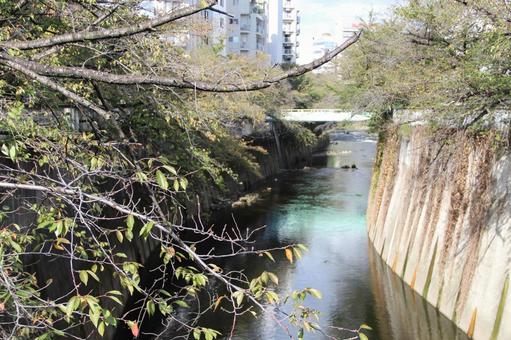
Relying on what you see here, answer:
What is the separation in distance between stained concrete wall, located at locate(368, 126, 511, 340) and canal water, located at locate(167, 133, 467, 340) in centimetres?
66

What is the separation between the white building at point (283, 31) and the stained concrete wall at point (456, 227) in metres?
57.7

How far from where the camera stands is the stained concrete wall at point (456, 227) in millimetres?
11602

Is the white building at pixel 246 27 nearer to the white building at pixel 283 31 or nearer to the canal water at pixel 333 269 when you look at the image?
the white building at pixel 283 31

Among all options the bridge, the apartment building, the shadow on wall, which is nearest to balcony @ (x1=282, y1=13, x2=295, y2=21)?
the apartment building

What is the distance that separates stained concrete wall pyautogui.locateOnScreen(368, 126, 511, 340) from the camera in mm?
11602

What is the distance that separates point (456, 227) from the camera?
13.8 metres

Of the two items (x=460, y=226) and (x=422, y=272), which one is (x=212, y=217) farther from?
(x=460, y=226)

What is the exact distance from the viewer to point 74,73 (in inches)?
137

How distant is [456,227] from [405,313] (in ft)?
8.70

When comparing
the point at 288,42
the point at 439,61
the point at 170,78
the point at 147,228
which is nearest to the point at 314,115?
the point at 439,61

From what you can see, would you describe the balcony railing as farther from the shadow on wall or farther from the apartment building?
the shadow on wall

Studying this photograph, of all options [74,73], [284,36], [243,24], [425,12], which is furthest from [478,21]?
[284,36]

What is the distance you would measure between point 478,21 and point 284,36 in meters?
73.6

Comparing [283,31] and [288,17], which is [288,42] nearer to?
[283,31]
